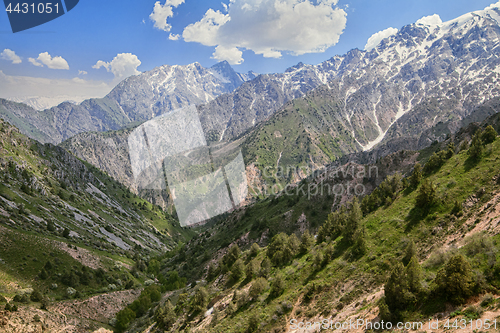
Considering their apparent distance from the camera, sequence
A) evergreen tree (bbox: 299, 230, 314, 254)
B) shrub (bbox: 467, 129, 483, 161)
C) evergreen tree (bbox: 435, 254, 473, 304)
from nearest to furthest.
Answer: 1. evergreen tree (bbox: 435, 254, 473, 304)
2. shrub (bbox: 467, 129, 483, 161)
3. evergreen tree (bbox: 299, 230, 314, 254)

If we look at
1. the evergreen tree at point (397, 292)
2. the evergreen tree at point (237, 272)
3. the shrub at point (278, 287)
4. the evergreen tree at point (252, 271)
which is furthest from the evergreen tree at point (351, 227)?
the evergreen tree at point (237, 272)

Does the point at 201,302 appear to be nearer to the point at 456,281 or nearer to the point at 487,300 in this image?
the point at 456,281

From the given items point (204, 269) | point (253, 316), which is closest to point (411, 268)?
point (253, 316)

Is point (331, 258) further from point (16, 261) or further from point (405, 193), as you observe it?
point (16, 261)

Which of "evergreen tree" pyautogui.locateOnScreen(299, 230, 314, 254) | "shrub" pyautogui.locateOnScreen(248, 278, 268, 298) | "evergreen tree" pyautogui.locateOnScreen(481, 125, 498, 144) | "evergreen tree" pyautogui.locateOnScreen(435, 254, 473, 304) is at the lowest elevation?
"shrub" pyautogui.locateOnScreen(248, 278, 268, 298)

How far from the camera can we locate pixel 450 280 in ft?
61.2

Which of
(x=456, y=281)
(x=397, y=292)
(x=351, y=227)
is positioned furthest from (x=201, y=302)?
(x=456, y=281)

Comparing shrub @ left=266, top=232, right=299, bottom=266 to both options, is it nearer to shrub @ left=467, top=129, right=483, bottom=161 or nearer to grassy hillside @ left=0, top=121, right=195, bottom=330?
shrub @ left=467, top=129, right=483, bottom=161

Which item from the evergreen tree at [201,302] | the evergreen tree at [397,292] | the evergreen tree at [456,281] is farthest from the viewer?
the evergreen tree at [201,302]

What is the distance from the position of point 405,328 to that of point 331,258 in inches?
698

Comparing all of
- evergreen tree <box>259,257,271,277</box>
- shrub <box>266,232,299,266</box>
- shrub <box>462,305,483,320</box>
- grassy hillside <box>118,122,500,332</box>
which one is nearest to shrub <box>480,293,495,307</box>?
grassy hillside <box>118,122,500,332</box>

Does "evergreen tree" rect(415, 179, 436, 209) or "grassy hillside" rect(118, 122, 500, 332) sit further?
"evergreen tree" rect(415, 179, 436, 209)

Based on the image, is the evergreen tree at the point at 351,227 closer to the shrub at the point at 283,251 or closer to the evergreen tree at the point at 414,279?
the shrub at the point at 283,251

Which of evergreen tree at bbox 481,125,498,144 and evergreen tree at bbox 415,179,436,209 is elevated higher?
evergreen tree at bbox 481,125,498,144
